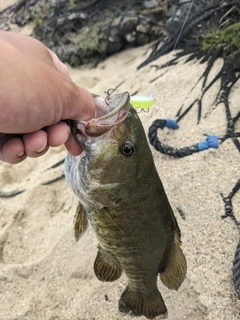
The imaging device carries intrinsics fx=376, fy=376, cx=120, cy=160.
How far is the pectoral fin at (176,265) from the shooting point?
7.16ft

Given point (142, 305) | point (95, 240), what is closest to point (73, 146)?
point (142, 305)

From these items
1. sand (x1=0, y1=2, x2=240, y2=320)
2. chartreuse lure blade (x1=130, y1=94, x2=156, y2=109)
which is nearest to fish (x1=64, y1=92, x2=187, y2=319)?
sand (x1=0, y1=2, x2=240, y2=320)

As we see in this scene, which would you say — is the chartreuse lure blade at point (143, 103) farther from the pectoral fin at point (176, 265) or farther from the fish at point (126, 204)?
the pectoral fin at point (176, 265)

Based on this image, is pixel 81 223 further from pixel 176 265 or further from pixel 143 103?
pixel 143 103

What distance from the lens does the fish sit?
1.79m

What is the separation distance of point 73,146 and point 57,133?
0.90 feet

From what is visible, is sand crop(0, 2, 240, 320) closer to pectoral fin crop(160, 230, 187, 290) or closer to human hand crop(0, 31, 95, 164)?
pectoral fin crop(160, 230, 187, 290)

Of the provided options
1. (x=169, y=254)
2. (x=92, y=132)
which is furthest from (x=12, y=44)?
(x=169, y=254)

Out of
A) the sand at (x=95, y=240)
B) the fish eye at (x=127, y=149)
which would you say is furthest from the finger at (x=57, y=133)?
the sand at (x=95, y=240)

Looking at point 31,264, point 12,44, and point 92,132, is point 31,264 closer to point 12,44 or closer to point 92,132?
point 92,132

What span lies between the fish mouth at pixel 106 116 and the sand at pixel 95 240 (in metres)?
1.42

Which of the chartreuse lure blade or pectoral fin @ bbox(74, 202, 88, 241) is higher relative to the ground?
the chartreuse lure blade

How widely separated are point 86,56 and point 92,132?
5420 millimetres

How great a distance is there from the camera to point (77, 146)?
5.96 ft
